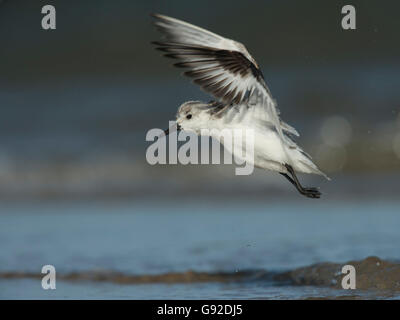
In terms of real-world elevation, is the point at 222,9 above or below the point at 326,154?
above

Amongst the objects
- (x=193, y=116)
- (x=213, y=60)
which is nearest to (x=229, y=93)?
(x=213, y=60)

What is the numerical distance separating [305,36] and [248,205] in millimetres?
4172

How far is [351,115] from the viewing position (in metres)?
8.98

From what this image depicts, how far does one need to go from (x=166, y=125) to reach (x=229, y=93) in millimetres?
5290

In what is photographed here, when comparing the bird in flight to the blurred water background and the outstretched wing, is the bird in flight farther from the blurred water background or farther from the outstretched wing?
the blurred water background

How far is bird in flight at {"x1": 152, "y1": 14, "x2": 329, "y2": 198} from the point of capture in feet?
11.8

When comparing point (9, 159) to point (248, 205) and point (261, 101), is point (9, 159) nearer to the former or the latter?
point (248, 205)

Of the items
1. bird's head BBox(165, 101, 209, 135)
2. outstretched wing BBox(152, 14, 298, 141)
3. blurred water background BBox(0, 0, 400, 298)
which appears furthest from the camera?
blurred water background BBox(0, 0, 400, 298)

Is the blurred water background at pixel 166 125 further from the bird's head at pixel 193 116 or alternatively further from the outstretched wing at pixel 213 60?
the outstretched wing at pixel 213 60

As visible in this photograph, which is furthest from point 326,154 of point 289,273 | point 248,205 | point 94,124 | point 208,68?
point 208,68

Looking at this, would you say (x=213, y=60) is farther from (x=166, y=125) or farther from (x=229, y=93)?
(x=166, y=125)

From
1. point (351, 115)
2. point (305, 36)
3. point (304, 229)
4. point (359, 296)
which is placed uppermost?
point (305, 36)

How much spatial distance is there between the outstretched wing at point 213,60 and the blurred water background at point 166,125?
1.38 meters

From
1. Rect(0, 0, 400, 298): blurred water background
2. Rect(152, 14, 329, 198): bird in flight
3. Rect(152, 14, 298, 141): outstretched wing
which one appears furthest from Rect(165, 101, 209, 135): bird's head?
Rect(0, 0, 400, 298): blurred water background
